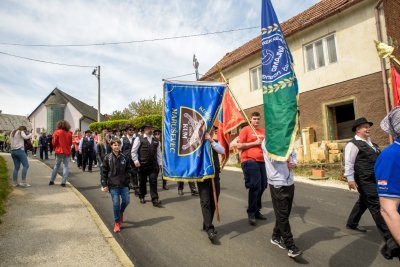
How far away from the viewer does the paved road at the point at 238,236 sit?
12.5 feet

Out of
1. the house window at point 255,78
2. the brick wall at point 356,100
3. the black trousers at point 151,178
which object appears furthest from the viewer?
the house window at point 255,78

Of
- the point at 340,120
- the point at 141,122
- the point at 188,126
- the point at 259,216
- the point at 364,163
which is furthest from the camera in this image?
the point at 141,122

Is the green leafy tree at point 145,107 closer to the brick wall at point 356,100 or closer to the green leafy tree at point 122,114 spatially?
the green leafy tree at point 122,114

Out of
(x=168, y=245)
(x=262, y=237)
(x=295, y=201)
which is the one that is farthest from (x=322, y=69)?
(x=168, y=245)

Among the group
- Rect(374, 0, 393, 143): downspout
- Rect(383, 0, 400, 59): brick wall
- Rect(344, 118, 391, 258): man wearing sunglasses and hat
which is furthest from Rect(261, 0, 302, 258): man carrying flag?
Rect(383, 0, 400, 59): brick wall

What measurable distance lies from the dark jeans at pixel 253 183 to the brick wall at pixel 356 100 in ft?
27.3

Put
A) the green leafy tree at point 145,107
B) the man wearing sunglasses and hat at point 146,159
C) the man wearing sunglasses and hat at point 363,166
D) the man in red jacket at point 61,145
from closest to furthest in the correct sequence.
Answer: the man wearing sunglasses and hat at point 363,166 → the man wearing sunglasses and hat at point 146,159 → the man in red jacket at point 61,145 → the green leafy tree at point 145,107

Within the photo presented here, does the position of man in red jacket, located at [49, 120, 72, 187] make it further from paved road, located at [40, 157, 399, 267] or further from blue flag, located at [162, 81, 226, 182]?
blue flag, located at [162, 81, 226, 182]

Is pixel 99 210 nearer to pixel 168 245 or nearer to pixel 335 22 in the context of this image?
pixel 168 245

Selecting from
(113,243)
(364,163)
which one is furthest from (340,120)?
(113,243)

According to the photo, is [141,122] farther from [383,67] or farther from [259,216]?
[259,216]

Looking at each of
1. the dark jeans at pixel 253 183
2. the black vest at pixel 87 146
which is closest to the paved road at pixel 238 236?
the dark jeans at pixel 253 183

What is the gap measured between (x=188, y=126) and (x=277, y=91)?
5.52ft

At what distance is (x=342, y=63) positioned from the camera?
12.6 m
